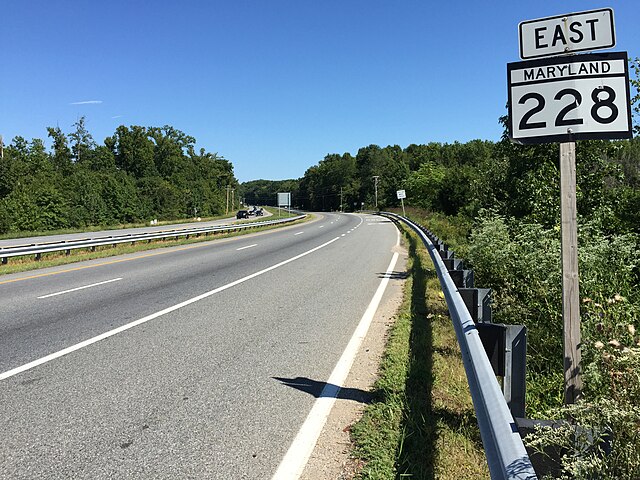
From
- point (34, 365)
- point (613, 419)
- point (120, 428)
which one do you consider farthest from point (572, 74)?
point (34, 365)

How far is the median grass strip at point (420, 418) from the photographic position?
301cm

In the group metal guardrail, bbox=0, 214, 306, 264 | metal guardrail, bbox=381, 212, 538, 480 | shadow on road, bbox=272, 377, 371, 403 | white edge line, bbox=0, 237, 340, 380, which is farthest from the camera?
metal guardrail, bbox=0, 214, 306, 264

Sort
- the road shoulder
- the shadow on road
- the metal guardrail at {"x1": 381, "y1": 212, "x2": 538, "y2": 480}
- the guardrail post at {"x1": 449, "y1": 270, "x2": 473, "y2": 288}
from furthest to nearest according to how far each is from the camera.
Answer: the guardrail post at {"x1": 449, "y1": 270, "x2": 473, "y2": 288} → the shadow on road → the road shoulder → the metal guardrail at {"x1": 381, "y1": 212, "x2": 538, "y2": 480}

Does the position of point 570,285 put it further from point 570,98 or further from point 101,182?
point 101,182

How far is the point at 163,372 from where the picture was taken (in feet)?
16.0

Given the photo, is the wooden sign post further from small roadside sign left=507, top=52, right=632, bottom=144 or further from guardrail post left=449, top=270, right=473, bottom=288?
guardrail post left=449, top=270, right=473, bottom=288

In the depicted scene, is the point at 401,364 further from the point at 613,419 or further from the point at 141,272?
the point at 141,272

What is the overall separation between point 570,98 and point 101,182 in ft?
228

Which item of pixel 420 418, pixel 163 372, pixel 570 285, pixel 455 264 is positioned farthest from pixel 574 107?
pixel 163 372

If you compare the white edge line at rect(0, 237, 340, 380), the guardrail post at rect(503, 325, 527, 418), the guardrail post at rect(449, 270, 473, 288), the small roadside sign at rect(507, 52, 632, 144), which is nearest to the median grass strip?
the guardrail post at rect(503, 325, 527, 418)

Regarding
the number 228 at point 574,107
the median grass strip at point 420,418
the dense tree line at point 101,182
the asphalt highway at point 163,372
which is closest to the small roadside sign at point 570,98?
the number 228 at point 574,107

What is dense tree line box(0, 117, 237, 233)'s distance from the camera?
46.8 meters

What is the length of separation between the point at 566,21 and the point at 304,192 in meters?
192

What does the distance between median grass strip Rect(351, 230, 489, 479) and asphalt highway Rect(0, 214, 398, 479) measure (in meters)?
0.66
